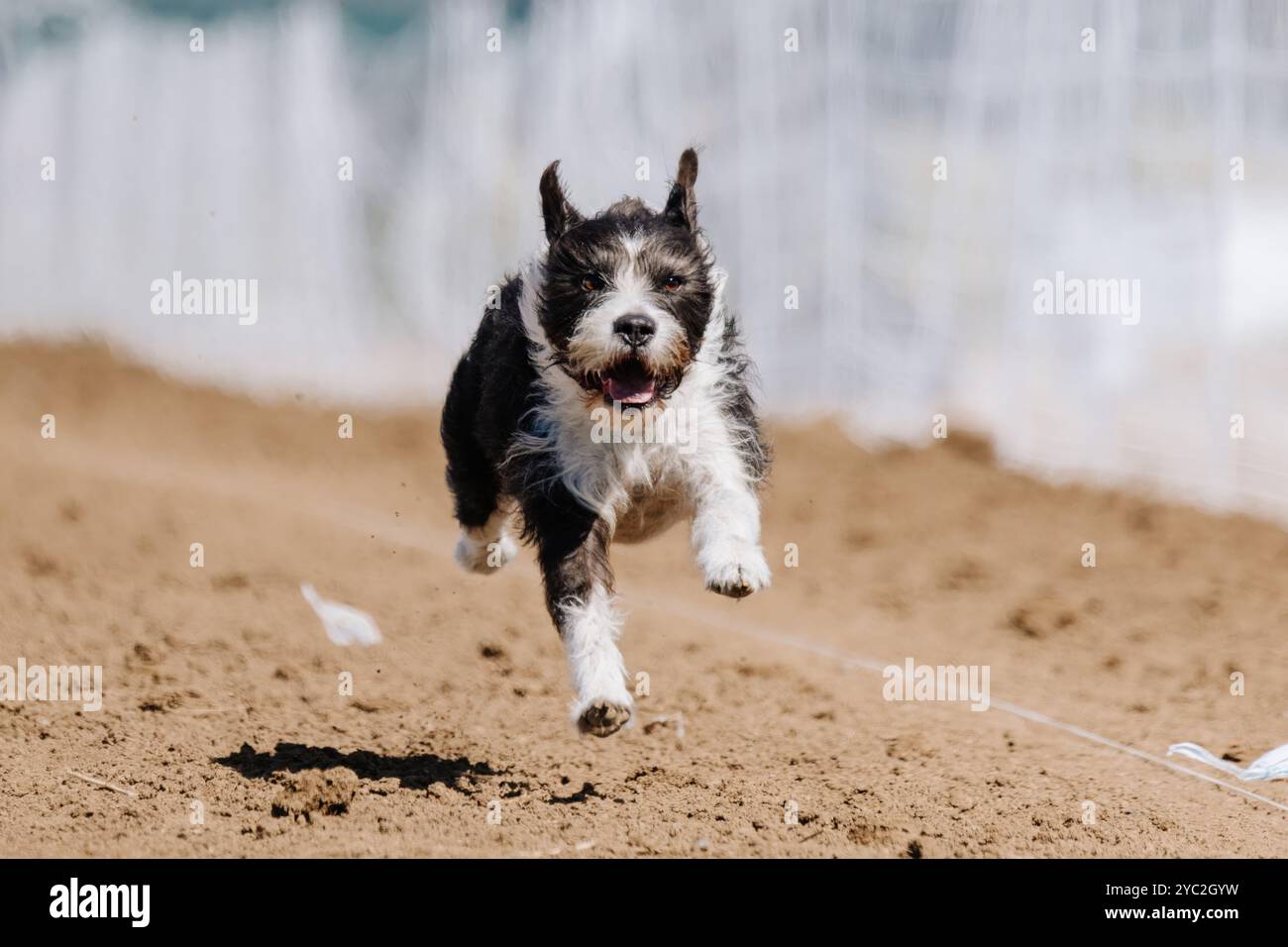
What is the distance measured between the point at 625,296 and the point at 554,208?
594 millimetres

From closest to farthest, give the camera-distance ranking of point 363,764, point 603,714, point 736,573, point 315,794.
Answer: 1. point 603,714
2. point 736,573
3. point 315,794
4. point 363,764

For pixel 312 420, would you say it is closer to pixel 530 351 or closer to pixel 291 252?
pixel 291 252

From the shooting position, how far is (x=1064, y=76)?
518 inches

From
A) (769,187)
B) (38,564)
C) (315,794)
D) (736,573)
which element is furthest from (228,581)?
(769,187)

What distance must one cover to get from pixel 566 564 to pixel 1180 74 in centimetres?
902

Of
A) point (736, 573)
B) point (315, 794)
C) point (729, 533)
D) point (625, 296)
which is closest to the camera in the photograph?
A: point (736, 573)

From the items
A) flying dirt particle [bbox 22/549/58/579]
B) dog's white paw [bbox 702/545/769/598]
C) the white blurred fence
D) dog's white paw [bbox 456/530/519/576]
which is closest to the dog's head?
dog's white paw [bbox 702/545/769/598]

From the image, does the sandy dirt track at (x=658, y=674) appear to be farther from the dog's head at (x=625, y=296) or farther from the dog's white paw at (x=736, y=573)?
the dog's head at (x=625, y=296)

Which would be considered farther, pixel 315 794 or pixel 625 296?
pixel 315 794

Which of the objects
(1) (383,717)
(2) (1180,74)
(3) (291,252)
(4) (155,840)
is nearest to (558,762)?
(1) (383,717)

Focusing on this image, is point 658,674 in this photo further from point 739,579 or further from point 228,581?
point 228,581

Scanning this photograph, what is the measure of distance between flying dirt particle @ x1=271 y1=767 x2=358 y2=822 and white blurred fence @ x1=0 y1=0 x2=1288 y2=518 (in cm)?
871

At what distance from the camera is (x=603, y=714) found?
502 cm

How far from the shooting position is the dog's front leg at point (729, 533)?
5133 millimetres
